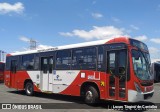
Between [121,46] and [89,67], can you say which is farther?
[89,67]

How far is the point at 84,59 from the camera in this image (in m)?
14.6

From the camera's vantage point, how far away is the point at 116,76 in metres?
12.9

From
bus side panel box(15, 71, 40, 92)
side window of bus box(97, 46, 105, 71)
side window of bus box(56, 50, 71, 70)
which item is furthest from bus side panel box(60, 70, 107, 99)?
bus side panel box(15, 71, 40, 92)

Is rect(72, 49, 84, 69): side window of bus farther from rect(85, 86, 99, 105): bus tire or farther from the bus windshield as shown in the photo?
the bus windshield

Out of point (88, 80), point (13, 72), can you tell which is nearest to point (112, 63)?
point (88, 80)

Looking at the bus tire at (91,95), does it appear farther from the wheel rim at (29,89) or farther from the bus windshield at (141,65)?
the wheel rim at (29,89)

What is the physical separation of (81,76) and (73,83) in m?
0.79

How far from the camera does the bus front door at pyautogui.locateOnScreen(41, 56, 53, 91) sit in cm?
1688

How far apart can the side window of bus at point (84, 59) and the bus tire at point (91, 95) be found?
106 cm

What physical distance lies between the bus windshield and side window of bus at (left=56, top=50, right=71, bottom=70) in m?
4.05

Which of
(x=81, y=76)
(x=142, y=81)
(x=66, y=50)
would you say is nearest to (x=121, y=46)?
(x=142, y=81)

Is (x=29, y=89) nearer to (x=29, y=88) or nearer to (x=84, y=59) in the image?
(x=29, y=88)

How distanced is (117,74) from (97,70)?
124 cm

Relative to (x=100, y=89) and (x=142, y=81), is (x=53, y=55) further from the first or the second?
(x=142, y=81)
